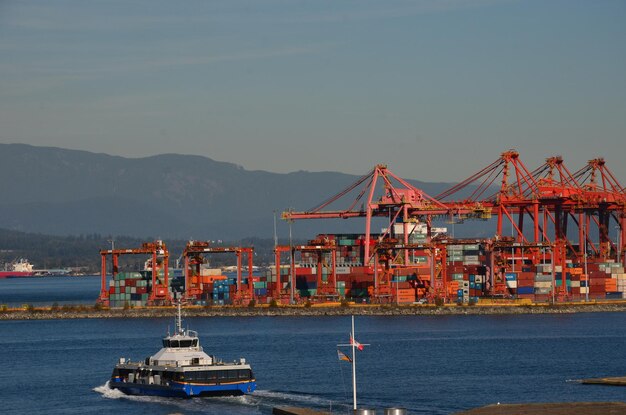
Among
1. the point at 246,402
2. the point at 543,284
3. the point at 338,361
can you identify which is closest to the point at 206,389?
the point at 246,402

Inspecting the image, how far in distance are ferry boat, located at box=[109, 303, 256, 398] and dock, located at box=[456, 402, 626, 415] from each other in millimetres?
10824

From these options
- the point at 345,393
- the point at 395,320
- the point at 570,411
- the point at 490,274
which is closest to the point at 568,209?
the point at 490,274

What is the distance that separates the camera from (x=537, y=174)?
5773 inches

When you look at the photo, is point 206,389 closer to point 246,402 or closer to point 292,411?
point 246,402

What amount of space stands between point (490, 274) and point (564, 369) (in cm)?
5778

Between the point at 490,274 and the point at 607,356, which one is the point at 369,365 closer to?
the point at 607,356

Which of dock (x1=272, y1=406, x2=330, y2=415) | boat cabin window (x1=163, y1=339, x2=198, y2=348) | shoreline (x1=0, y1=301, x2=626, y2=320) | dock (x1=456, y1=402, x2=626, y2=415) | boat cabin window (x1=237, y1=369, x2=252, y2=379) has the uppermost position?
shoreline (x1=0, y1=301, x2=626, y2=320)

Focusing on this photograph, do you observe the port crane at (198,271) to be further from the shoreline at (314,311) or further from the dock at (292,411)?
the dock at (292,411)

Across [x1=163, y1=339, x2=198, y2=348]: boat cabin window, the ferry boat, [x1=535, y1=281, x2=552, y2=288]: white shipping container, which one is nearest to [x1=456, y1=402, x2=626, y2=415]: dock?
the ferry boat

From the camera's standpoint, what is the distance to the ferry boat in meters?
54.7

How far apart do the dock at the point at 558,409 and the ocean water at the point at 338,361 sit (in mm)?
4948

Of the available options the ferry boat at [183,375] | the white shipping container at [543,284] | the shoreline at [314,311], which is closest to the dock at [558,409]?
the ferry boat at [183,375]

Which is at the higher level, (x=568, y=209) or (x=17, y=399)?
(x=568, y=209)

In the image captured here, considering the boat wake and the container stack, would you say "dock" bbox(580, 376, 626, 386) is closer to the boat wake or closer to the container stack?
the boat wake
